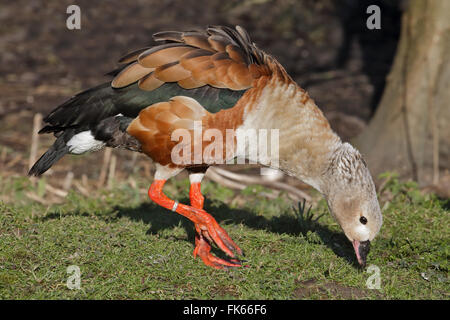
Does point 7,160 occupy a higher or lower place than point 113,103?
lower

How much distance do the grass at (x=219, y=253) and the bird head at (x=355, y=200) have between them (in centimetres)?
26

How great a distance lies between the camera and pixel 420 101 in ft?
24.5

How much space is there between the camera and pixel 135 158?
8523 millimetres

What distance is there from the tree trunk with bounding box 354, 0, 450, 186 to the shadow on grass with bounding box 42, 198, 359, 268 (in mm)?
2147

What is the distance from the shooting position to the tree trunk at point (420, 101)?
726 cm

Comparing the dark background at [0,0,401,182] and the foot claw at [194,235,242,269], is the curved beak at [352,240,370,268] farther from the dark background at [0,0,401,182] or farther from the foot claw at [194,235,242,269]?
the dark background at [0,0,401,182]

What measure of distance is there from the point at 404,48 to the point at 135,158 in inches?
151

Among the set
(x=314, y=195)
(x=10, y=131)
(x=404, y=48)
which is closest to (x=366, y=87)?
(x=404, y=48)

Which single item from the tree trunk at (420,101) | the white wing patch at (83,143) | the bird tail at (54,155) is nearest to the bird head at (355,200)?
the white wing patch at (83,143)

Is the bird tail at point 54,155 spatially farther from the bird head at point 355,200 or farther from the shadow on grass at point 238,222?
the bird head at point 355,200

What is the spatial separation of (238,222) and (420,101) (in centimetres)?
299

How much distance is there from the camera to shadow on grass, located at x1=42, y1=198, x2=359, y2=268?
5.35m

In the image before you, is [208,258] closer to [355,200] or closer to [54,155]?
[355,200]
